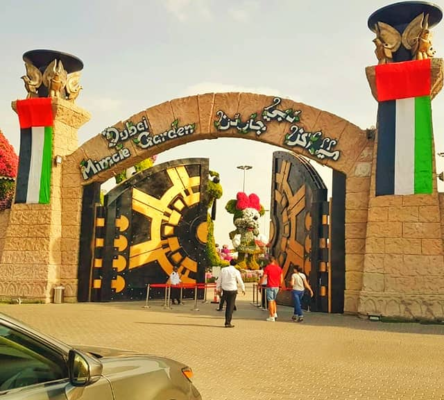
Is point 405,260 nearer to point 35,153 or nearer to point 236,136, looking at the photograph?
point 236,136

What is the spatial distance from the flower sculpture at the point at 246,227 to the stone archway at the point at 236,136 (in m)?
22.6

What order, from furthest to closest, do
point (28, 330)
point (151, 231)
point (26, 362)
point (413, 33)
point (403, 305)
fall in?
point (151, 231) → point (413, 33) → point (403, 305) → point (26, 362) → point (28, 330)

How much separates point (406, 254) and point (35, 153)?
1169 cm

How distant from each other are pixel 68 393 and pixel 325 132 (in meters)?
12.6

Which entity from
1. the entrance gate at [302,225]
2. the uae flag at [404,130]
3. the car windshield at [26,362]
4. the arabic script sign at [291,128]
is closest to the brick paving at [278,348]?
Answer: the entrance gate at [302,225]

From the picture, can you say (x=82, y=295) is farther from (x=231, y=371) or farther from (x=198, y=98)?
(x=231, y=371)

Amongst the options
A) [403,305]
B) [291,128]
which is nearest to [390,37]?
[291,128]

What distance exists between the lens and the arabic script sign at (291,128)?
14125 mm

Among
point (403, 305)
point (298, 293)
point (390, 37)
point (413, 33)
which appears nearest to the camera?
point (403, 305)

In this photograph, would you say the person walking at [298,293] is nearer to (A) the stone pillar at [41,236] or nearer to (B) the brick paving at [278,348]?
(B) the brick paving at [278,348]

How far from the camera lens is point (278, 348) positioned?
26.5 ft

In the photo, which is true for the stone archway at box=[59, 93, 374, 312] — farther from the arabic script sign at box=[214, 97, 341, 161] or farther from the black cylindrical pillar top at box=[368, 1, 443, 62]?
the black cylindrical pillar top at box=[368, 1, 443, 62]

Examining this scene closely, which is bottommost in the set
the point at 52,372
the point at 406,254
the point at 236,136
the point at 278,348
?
the point at 278,348

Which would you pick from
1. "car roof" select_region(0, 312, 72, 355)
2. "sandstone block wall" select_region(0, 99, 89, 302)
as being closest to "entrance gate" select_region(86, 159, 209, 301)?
"sandstone block wall" select_region(0, 99, 89, 302)
